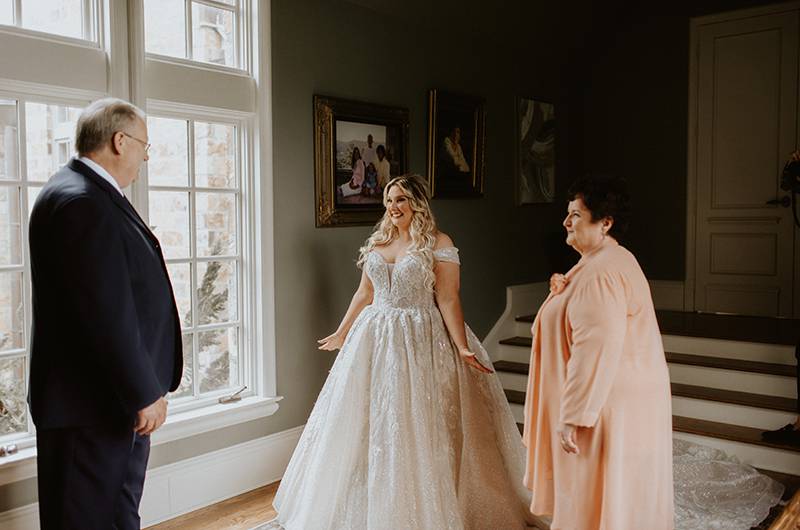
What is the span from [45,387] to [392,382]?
146 cm

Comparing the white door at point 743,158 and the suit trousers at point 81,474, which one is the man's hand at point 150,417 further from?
the white door at point 743,158

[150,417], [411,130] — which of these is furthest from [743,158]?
[150,417]

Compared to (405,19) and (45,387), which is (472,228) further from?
(45,387)

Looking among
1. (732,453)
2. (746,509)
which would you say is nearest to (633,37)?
(732,453)

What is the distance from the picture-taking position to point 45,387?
2.21m

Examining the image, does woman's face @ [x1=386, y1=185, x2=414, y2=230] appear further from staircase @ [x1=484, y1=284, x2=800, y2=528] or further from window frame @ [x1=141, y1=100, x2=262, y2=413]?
staircase @ [x1=484, y1=284, x2=800, y2=528]

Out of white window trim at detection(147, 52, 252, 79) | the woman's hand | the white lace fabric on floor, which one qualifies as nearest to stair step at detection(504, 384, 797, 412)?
the white lace fabric on floor

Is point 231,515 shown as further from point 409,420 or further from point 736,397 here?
point 736,397

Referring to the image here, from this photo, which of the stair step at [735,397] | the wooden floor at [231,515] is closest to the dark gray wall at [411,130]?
the wooden floor at [231,515]

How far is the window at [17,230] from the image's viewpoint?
3055 millimetres

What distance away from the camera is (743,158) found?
6121 millimetres

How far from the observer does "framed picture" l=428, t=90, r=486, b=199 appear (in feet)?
16.4

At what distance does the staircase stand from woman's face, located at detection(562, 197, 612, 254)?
1.94m

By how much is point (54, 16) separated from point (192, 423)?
1.89 metres
